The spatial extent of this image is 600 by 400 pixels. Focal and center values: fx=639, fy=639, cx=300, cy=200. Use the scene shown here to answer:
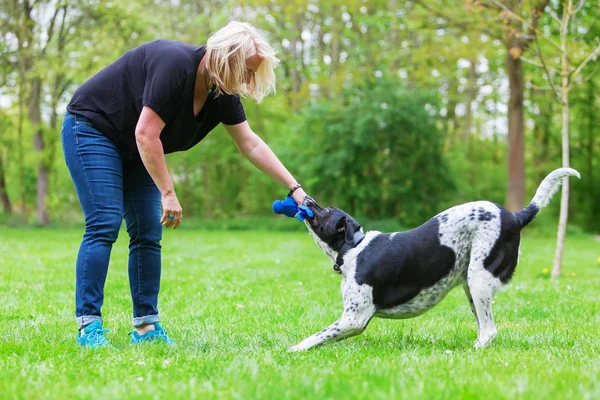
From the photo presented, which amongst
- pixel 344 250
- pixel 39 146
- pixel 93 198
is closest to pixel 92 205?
pixel 93 198

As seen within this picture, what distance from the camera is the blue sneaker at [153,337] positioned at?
390cm

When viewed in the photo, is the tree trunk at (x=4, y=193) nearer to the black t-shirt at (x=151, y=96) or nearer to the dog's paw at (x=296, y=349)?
the black t-shirt at (x=151, y=96)

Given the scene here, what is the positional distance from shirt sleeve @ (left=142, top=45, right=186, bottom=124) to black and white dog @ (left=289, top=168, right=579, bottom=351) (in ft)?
3.22

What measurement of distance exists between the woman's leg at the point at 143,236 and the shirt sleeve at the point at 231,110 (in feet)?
1.95

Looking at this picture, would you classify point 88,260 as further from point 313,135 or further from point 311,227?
point 313,135

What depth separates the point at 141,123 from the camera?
339cm

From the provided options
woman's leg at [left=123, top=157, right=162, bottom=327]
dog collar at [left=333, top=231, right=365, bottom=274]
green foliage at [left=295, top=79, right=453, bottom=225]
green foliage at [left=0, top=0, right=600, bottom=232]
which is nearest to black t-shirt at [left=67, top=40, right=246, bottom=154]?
woman's leg at [left=123, top=157, right=162, bottom=327]

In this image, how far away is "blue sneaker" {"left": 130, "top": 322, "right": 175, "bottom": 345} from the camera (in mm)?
3904

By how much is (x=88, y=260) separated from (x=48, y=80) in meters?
18.3

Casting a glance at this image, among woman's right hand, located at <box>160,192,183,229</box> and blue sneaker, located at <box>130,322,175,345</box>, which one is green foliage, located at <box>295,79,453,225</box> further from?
woman's right hand, located at <box>160,192,183,229</box>

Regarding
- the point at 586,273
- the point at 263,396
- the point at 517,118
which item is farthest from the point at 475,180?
the point at 263,396

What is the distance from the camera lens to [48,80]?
65.9 ft

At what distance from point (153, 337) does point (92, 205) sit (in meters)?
0.93

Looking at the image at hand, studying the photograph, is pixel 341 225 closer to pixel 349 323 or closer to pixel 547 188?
pixel 349 323
